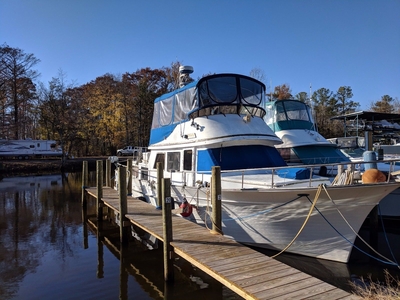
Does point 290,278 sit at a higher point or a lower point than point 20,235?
higher

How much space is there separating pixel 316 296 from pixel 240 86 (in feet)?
25.4

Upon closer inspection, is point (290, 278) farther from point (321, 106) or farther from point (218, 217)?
point (321, 106)

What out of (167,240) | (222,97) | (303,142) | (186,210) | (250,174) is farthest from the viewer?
(303,142)

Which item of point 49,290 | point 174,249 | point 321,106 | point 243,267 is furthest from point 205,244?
point 321,106

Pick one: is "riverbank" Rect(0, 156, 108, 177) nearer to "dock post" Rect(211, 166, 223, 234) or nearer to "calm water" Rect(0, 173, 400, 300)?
"calm water" Rect(0, 173, 400, 300)

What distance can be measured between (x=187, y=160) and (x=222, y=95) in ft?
8.43

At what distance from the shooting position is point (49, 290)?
22.6 feet

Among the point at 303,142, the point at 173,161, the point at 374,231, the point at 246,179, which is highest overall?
the point at 303,142

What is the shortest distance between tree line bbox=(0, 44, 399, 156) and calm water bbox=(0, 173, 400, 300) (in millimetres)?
30324

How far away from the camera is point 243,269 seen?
5543 mm

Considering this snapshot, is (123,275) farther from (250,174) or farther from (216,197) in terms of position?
(250,174)

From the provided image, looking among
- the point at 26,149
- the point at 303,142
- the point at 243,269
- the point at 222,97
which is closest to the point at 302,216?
the point at 243,269

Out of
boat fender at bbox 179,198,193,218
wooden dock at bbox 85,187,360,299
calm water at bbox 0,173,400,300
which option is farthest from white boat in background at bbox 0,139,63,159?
wooden dock at bbox 85,187,360,299

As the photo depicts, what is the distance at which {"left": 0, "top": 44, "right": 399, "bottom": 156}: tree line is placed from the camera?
126 feet
